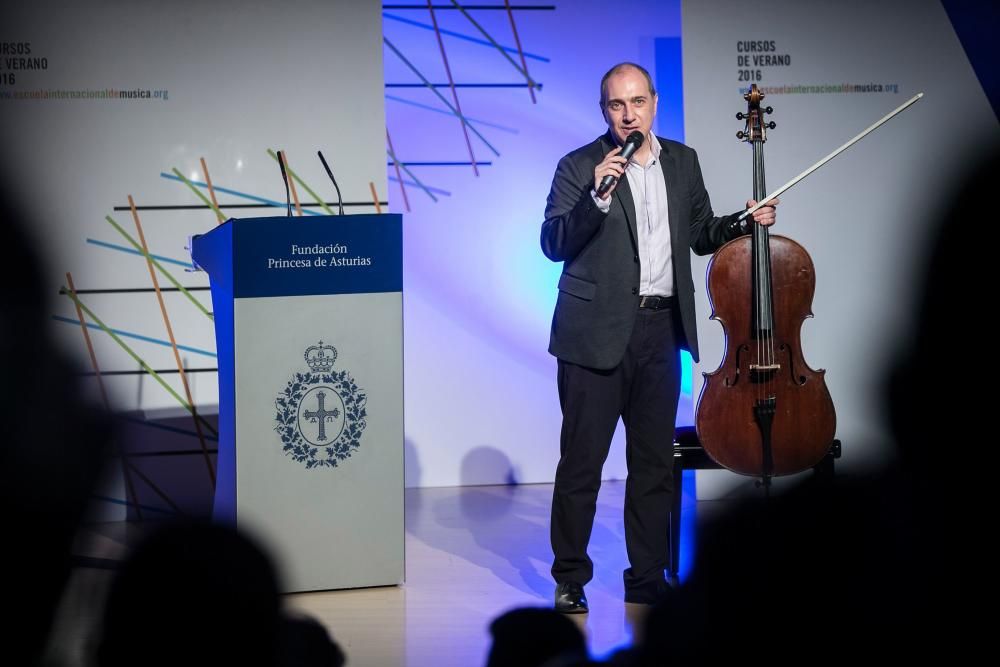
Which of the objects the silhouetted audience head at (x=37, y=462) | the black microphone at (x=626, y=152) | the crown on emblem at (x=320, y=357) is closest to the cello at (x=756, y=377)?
the black microphone at (x=626, y=152)

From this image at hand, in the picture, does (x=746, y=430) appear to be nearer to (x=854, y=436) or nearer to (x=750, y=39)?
Answer: (x=854, y=436)

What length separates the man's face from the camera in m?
2.95

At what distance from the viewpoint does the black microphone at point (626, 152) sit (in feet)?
8.86

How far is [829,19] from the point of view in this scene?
4828 millimetres

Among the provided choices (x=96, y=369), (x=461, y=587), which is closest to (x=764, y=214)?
(x=461, y=587)

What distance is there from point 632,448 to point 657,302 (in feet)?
1.49

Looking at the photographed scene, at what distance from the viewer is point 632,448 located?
3.14m

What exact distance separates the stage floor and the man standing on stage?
0.77ft

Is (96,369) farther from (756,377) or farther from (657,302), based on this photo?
(756,377)

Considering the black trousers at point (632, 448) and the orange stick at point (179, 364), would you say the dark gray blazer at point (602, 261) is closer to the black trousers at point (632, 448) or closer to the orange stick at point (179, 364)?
the black trousers at point (632, 448)

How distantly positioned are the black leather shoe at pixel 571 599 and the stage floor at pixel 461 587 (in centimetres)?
3

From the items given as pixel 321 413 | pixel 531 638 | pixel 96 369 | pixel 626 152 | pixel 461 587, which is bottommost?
pixel 461 587

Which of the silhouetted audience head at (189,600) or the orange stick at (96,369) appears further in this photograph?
the orange stick at (96,369)

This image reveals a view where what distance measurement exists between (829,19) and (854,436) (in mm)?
1947
